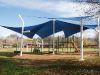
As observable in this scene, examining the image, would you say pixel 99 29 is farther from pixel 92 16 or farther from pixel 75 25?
pixel 92 16

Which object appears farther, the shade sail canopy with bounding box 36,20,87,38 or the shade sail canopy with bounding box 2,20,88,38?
the shade sail canopy with bounding box 2,20,88,38

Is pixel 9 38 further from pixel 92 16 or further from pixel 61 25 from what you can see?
pixel 92 16

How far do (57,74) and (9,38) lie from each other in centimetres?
7018

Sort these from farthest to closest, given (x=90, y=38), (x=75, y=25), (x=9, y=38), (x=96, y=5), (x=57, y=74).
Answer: (x=9, y=38) < (x=90, y=38) < (x=75, y=25) < (x=96, y=5) < (x=57, y=74)

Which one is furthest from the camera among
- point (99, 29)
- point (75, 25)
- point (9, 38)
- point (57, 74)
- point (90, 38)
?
point (9, 38)

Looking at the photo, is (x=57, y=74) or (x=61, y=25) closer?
(x=57, y=74)

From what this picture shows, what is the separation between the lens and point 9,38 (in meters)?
83.2

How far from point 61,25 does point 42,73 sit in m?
18.0

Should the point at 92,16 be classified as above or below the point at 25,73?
above

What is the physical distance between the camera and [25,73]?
1441 centimetres

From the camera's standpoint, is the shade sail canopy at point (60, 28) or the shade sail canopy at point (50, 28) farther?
the shade sail canopy at point (50, 28)

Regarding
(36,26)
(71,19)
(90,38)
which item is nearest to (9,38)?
(90,38)

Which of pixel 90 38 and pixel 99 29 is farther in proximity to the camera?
pixel 90 38

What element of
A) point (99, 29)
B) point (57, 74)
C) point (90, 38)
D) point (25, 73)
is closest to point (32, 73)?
point (25, 73)
